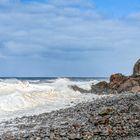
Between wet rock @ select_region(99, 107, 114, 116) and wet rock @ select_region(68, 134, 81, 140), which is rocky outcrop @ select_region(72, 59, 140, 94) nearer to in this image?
wet rock @ select_region(99, 107, 114, 116)

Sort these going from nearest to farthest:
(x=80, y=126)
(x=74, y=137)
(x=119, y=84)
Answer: (x=74, y=137), (x=80, y=126), (x=119, y=84)

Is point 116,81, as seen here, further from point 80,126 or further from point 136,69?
point 80,126

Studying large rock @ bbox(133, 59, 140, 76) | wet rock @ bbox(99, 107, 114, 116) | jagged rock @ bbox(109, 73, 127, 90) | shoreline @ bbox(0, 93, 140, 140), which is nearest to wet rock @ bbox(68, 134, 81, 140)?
shoreline @ bbox(0, 93, 140, 140)

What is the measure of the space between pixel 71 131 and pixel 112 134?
0.94 meters

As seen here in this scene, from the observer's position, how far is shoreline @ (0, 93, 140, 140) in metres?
10.1

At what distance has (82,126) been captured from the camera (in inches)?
430

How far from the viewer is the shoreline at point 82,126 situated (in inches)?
396

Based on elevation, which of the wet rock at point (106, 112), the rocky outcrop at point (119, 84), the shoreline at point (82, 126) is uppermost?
the rocky outcrop at point (119, 84)

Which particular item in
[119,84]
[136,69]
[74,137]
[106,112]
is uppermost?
[136,69]

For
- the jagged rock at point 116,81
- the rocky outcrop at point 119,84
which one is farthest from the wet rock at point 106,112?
the jagged rock at point 116,81

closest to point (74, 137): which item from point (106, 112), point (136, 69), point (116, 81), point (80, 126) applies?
point (80, 126)

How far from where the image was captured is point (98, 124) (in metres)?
10.9

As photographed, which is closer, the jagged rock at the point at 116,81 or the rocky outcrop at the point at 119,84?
the rocky outcrop at the point at 119,84

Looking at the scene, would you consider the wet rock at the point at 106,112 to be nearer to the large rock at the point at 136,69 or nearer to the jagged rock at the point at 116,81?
the jagged rock at the point at 116,81
